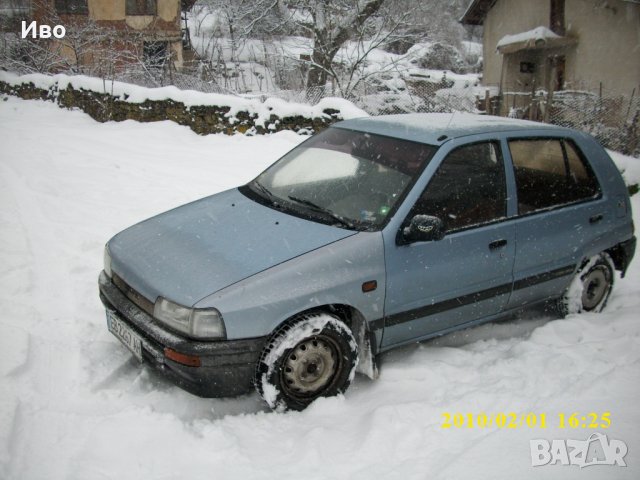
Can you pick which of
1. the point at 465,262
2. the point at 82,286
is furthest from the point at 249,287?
the point at 82,286

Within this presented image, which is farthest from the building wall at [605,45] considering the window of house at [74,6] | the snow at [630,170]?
the window of house at [74,6]

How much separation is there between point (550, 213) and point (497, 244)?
24.8 inches

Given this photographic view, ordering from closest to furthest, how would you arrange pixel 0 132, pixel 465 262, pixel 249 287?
pixel 249 287, pixel 465 262, pixel 0 132

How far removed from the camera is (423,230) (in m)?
3.23

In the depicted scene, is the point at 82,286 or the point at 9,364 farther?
the point at 82,286

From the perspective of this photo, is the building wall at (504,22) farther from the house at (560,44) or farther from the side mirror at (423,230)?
the side mirror at (423,230)

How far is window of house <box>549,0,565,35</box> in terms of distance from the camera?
17375 millimetres

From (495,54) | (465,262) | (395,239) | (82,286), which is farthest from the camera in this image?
(495,54)

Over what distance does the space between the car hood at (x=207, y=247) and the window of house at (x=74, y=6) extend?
88.0ft

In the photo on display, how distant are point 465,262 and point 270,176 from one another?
1.64 metres

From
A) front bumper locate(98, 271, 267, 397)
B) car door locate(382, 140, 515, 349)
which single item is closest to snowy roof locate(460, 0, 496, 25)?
car door locate(382, 140, 515, 349)

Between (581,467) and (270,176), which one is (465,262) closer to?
(581,467)

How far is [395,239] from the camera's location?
3.32m

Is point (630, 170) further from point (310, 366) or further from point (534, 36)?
point (534, 36)
